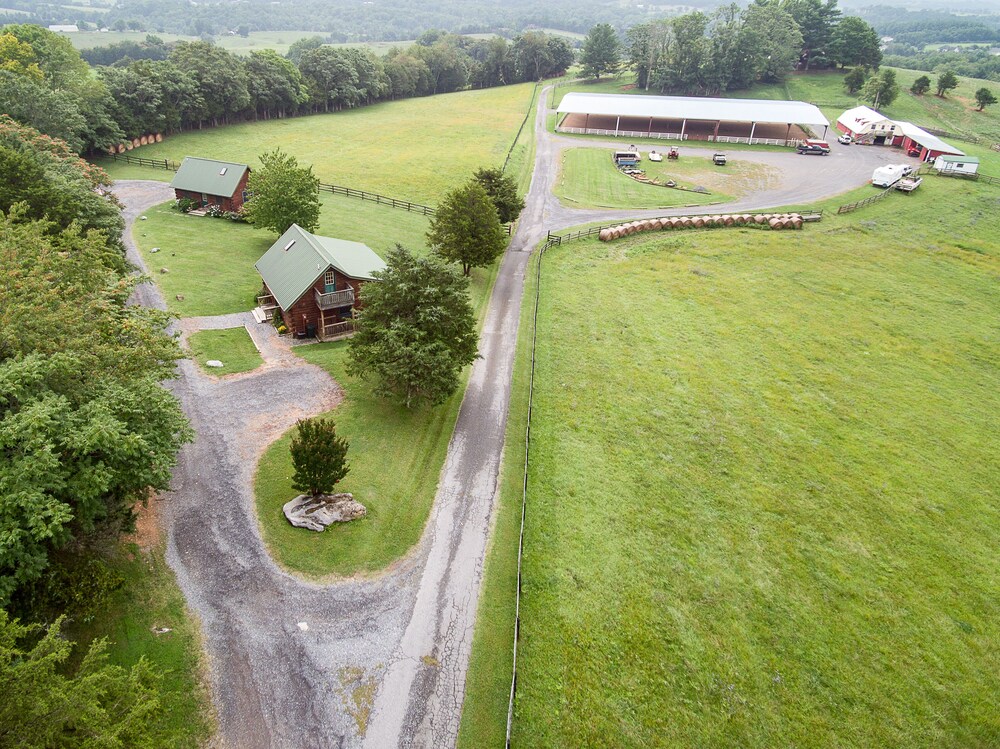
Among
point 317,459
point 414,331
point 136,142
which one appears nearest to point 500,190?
point 414,331

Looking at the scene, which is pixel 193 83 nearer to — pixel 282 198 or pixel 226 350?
pixel 282 198

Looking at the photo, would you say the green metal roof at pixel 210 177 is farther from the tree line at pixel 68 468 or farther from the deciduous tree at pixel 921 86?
the deciduous tree at pixel 921 86

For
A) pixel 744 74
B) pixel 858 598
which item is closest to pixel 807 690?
pixel 858 598

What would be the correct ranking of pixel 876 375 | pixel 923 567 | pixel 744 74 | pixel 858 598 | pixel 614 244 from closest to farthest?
pixel 858 598
pixel 923 567
pixel 876 375
pixel 614 244
pixel 744 74

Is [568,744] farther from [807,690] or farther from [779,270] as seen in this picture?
[779,270]

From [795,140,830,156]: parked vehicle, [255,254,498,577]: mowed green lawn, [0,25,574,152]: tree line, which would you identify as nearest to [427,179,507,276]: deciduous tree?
[255,254,498,577]: mowed green lawn

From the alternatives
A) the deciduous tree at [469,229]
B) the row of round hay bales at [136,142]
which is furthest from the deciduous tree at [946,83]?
the row of round hay bales at [136,142]
